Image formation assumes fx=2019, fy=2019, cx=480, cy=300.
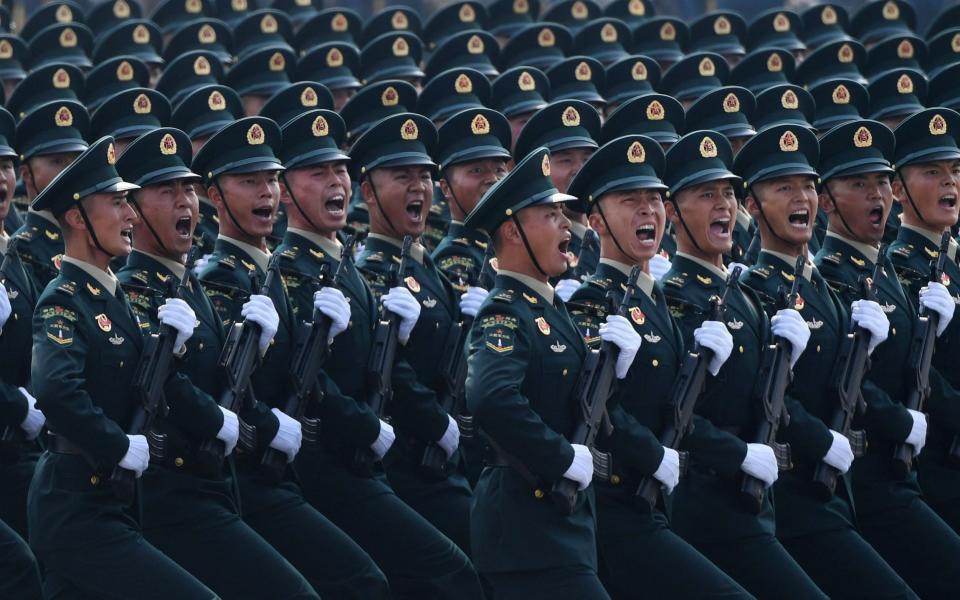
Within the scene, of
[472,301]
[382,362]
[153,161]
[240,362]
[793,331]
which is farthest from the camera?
[472,301]

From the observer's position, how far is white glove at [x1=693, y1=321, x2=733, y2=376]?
894 cm

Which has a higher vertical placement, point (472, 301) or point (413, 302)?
point (413, 302)

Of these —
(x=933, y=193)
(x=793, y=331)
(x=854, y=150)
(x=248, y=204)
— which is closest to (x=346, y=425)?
(x=248, y=204)

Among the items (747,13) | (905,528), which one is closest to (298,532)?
(905,528)

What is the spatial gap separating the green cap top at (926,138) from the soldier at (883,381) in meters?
0.01

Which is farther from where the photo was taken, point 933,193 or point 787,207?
point 933,193

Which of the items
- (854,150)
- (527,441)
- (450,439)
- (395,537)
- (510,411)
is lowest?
(395,537)

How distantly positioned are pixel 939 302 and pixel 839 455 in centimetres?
128

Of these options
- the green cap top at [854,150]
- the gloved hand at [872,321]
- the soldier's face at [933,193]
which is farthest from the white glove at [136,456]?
the soldier's face at [933,193]

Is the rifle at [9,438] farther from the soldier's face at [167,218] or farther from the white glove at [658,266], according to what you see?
the white glove at [658,266]

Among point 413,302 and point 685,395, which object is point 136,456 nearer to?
point 413,302

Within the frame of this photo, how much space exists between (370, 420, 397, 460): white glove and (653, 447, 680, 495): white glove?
1619 mm

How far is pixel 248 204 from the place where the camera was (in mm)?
10008

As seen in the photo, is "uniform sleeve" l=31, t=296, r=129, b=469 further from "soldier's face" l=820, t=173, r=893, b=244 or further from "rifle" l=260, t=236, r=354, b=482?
"soldier's face" l=820, t=173, r=893, b=244
